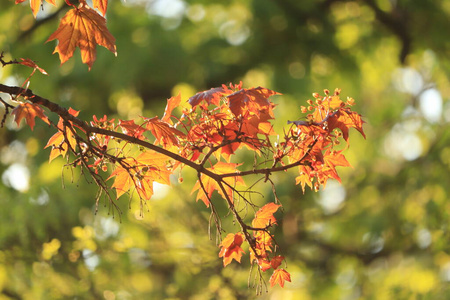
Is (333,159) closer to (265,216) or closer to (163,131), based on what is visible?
(265,216)

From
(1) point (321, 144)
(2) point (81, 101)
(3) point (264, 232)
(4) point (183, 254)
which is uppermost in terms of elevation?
(2) point (81, 101)

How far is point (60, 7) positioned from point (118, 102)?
81 centimetres

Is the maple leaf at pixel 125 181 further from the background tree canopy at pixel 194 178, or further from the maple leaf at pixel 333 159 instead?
the background tree canopy at pixel 194 178

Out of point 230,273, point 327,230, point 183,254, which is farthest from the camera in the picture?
point 327,230

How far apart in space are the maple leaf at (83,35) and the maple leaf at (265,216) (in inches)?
16.6

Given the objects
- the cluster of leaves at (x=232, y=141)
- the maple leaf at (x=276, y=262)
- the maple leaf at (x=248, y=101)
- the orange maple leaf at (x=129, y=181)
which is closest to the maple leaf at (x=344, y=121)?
the cluster of leaves at (x=232, y=141)

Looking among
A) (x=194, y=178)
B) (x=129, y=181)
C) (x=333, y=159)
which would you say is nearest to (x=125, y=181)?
Answer: (x=129, y=181)

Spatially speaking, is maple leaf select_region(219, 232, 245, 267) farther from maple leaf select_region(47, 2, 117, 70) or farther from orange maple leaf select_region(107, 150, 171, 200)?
maple leaf select_region(47, 2, 117, 70)

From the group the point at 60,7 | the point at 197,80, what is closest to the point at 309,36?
the point at 197,80

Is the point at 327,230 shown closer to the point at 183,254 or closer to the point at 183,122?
the point at 183,254

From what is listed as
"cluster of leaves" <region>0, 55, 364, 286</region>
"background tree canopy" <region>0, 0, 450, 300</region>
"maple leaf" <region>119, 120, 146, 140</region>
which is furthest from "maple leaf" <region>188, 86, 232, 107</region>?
"background tree canopy" <region>0, 0, 450, 300</region>

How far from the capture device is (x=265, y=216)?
117 cm

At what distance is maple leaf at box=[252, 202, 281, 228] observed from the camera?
1154 mm

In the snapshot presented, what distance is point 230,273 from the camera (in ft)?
10.0
